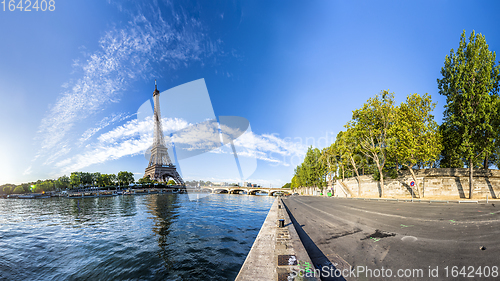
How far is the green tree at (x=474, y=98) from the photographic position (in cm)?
2430

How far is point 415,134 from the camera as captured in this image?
3125 cm

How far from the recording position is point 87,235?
15148 mm

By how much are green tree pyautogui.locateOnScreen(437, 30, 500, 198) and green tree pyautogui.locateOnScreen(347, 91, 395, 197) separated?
895cm

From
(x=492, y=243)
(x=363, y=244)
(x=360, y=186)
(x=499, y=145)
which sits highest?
(x=499, y=145)

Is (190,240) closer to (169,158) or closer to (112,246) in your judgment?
(112,246)

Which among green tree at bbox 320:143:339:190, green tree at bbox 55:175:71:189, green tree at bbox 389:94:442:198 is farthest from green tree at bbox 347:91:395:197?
green tree at bbox 55:175:71:189

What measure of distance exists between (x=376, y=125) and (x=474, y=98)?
46.0 ft

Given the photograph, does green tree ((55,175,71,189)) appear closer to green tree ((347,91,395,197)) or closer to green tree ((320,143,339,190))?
green tree ((320,143,339,190))

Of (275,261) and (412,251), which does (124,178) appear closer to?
(275,261)

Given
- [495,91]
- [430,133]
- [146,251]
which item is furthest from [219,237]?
[495,91]

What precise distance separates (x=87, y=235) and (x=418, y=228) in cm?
2378

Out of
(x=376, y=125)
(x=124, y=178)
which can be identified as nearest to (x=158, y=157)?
(x=124, y=178)

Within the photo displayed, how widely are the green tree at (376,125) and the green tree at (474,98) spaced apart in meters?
8.95

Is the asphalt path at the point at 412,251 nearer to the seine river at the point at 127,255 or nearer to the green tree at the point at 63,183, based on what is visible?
the seine river at the point at 127,255
